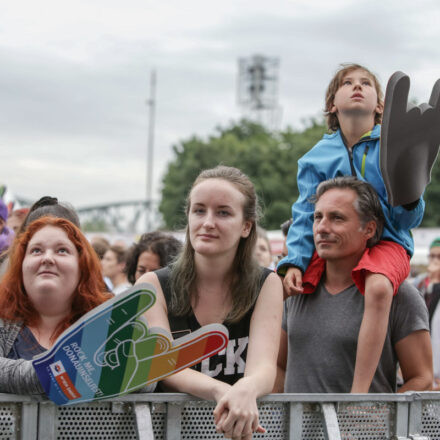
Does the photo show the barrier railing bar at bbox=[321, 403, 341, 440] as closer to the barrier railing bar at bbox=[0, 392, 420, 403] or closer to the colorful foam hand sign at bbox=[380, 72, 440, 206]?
the barrier railing bar at bbox=[0, 392, 420, 403]

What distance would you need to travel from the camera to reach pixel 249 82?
9012 cm

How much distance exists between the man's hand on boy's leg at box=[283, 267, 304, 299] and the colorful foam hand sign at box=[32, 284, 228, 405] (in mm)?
985

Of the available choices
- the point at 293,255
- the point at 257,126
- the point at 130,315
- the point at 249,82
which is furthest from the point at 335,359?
the point at 249,82

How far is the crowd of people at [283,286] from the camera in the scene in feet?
7.55

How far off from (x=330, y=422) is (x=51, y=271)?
105 centimetres

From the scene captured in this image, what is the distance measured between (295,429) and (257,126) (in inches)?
1911

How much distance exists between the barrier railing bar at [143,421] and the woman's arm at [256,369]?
200mm

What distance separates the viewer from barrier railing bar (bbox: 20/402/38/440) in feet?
5.98

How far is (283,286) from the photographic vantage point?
2902mm

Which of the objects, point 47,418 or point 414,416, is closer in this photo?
point 47,418

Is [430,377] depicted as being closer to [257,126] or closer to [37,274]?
[37,274]

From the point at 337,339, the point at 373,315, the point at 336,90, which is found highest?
the point at 336,90

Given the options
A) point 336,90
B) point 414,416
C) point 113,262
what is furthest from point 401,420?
point 113,262

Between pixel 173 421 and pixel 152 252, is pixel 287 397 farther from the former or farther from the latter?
pixel 152 252
